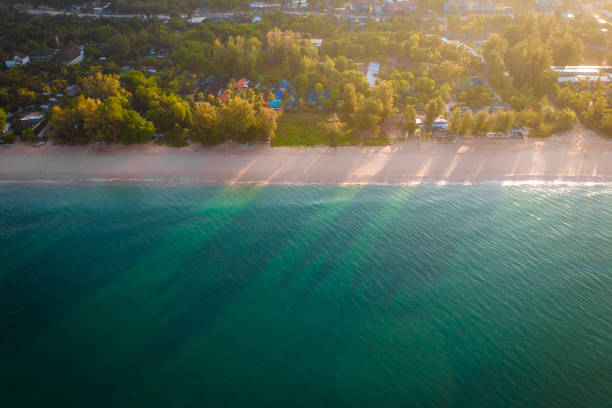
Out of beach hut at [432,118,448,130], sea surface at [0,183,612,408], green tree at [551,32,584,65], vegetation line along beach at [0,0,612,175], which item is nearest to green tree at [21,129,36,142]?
vegetation line along beach at [0,0,612,175]

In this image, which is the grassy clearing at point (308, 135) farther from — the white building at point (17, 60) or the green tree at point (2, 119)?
the white building at point (17, 60)

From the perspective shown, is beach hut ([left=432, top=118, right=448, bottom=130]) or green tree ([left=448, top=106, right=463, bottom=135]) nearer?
green tree ([left=448, top=106, right=463, bottom=135])

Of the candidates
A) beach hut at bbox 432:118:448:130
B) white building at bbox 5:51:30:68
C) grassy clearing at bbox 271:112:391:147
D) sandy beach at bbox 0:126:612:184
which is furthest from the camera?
white building at bbox 5:51:30:68

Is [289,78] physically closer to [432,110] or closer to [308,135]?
[308,135]

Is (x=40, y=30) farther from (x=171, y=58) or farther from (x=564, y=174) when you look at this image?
(x=564, y=174)

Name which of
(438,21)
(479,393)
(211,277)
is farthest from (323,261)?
(438,21)

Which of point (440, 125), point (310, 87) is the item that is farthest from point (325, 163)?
point (310, 87)

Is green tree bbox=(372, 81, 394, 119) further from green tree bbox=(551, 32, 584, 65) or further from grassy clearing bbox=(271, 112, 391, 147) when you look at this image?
green tree bbox=(551, 32, 584, 65)
